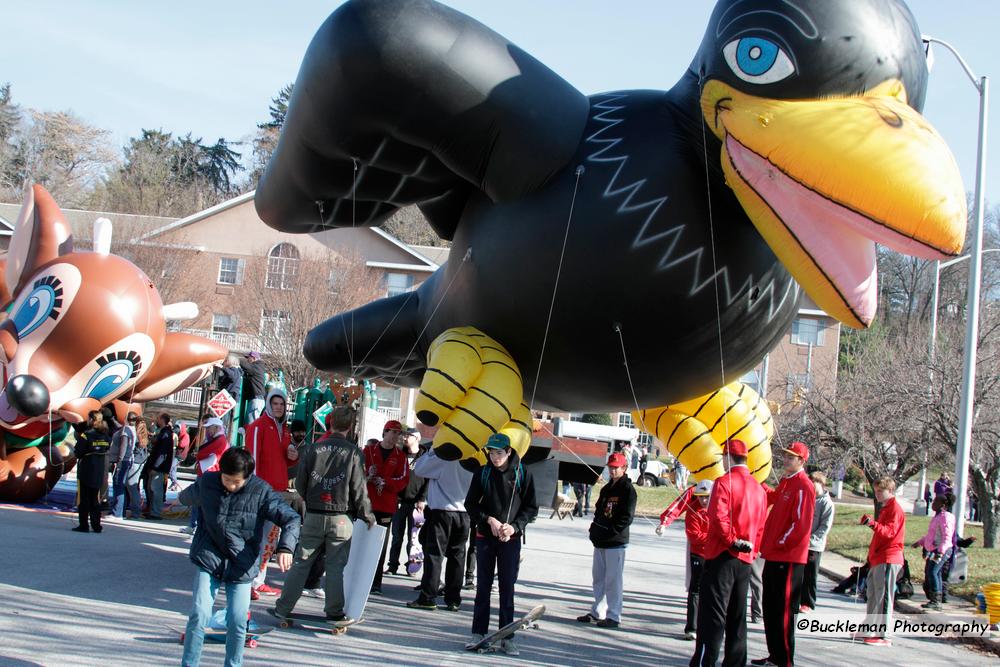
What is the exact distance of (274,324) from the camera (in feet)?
103

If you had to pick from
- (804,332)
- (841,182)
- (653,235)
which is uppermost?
(804,332)

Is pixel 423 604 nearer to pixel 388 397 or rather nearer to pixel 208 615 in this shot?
pixel 208 615

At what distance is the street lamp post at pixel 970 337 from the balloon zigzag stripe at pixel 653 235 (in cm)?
834

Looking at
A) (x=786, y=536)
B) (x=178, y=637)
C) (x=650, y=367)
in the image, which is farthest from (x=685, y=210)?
(x=178, y=637)

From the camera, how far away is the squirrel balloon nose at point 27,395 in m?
10.9

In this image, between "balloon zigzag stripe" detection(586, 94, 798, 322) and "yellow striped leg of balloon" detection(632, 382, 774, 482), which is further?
"yellow striped leg of balloon" detection(632, 382, 774, 482)

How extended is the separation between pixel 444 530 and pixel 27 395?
5905 millimetres

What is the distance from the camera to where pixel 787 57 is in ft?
17.2

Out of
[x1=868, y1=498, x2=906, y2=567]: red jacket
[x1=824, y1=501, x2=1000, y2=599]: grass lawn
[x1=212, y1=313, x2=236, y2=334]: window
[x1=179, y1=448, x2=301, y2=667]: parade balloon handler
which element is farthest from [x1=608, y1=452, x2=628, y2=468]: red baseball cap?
[x1=212, y1=313, x2=236, y2=334]: window

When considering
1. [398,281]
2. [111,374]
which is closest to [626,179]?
[111,374]

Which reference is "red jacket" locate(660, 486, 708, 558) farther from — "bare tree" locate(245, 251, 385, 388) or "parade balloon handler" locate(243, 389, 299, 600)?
"bare tree" locate(245, 251, 385, 388)

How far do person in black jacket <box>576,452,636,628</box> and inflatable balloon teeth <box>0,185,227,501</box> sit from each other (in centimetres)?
706

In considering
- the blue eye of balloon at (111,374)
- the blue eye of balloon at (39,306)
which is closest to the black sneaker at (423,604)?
the blue eye of balloon at (111,374)

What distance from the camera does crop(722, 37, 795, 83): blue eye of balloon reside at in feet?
17.3
